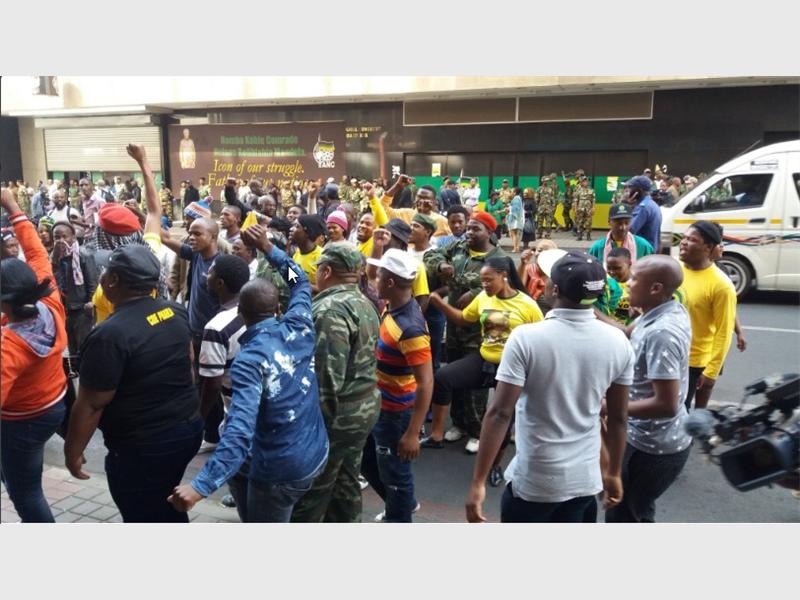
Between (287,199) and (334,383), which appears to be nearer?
(334,383)

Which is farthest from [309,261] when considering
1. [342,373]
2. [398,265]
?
[342,373]

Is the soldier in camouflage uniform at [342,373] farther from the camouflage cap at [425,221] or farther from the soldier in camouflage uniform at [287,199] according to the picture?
the soldier in camouflage uniform at [287,199]

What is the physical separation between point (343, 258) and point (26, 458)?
1.90 meters

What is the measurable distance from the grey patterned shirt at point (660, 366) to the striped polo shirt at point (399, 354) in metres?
1.07

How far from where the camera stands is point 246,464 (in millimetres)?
2848

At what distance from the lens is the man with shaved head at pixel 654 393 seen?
2.92m

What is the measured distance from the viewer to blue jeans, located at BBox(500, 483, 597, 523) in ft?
8.79

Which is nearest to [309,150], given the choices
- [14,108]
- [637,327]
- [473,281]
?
[14,108]

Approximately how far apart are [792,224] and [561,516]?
8820mm

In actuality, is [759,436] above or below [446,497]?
above

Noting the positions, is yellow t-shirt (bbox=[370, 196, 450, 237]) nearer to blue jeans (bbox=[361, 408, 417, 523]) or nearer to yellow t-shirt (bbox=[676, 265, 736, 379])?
yellow t-shirt (bbox=[676, 265, 736, 379])

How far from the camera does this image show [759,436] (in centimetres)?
242

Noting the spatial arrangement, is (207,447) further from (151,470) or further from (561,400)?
(561,400)

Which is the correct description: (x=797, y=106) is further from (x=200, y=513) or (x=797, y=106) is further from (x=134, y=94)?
(x=134, y=94)
